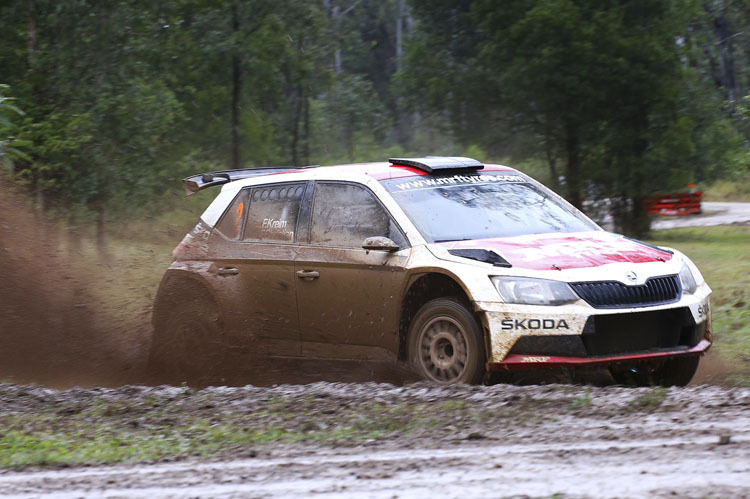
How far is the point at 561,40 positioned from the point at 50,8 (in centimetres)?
969

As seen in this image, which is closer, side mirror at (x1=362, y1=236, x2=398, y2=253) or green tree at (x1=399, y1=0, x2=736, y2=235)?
side mirror at (x1=362, y1=236, x2=398, y2=253)

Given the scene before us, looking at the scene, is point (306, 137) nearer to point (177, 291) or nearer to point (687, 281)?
point (177, 291)

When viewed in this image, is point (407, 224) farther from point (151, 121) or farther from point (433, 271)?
point (151, 121)

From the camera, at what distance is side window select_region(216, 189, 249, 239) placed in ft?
27.3

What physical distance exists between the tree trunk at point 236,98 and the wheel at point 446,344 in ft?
62.8

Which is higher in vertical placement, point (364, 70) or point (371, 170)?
point (364, 70)

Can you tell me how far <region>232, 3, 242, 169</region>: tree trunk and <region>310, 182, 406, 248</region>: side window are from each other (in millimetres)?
17939

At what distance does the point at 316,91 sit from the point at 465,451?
2413 centimetres

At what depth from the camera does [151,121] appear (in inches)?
726

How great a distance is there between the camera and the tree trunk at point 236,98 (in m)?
25.2

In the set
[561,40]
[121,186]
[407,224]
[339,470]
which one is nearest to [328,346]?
[407,224]

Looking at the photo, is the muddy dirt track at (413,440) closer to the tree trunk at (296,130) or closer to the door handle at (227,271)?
the door handle at (227,271)

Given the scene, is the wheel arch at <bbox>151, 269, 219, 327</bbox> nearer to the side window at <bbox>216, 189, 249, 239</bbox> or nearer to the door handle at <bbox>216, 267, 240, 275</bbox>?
the door handle at <bbox>216, 267, 240, 275</bbox>

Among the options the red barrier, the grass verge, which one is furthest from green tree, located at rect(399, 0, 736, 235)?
the red barrier
